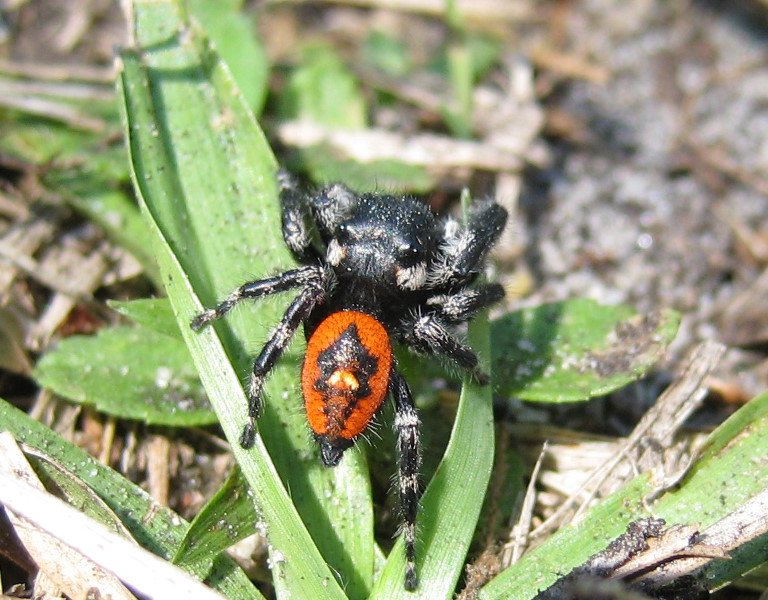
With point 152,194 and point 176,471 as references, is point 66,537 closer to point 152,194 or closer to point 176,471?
point 176,471

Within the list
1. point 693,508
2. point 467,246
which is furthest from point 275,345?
point 693,508

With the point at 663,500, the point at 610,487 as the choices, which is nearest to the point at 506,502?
the point at 610,487

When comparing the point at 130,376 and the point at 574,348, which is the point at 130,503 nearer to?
the point at 130,376

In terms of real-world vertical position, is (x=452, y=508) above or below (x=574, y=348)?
below

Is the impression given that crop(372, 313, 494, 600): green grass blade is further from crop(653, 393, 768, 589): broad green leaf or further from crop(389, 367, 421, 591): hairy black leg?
crop(653, 393, 768, 589): broad green leaf

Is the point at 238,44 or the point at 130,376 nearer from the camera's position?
the point at 130,376

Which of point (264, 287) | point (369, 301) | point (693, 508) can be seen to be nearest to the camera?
point (693, 508)
